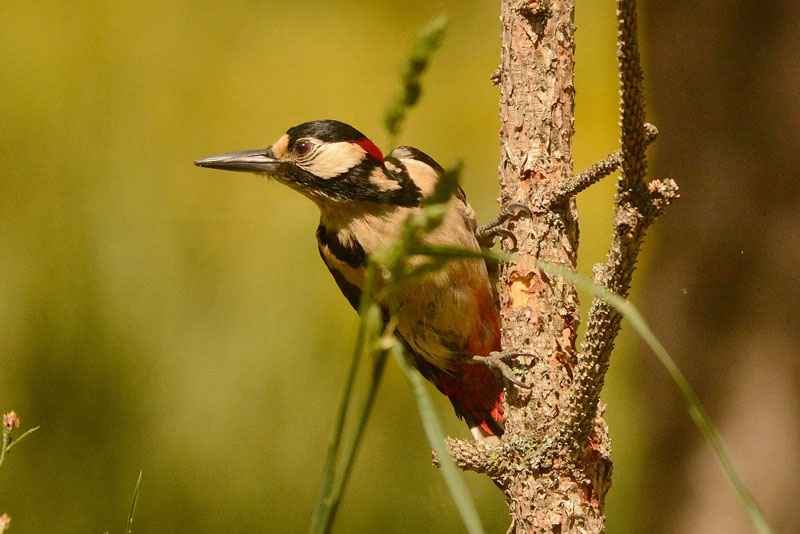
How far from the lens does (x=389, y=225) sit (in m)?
1.50

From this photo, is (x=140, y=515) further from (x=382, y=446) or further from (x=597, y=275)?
(x=597, y=275)

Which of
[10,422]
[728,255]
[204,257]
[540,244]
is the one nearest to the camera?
[10,422]

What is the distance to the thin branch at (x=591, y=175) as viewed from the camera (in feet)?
3.10

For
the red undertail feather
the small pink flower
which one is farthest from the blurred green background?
the small pink flower

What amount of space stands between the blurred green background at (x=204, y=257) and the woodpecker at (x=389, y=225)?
1241 mm

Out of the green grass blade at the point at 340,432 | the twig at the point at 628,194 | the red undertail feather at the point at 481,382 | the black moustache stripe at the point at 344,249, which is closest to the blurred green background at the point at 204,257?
the red undertail feather at the point at 481,382

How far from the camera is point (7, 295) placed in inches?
119

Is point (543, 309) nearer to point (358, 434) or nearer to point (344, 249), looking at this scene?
point (344, 249)

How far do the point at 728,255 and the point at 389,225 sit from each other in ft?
3.51

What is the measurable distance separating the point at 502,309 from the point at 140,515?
6.34 ft

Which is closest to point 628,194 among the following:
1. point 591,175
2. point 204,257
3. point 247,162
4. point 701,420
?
point 591,175

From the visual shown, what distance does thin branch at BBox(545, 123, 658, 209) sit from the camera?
3.10ft

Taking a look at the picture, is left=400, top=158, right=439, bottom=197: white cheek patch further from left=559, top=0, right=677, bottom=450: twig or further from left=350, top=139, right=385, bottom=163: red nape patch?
left=559, top=0, right=677, bottom=450: twig

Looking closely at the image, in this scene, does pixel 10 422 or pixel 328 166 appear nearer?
pixel 10 422
